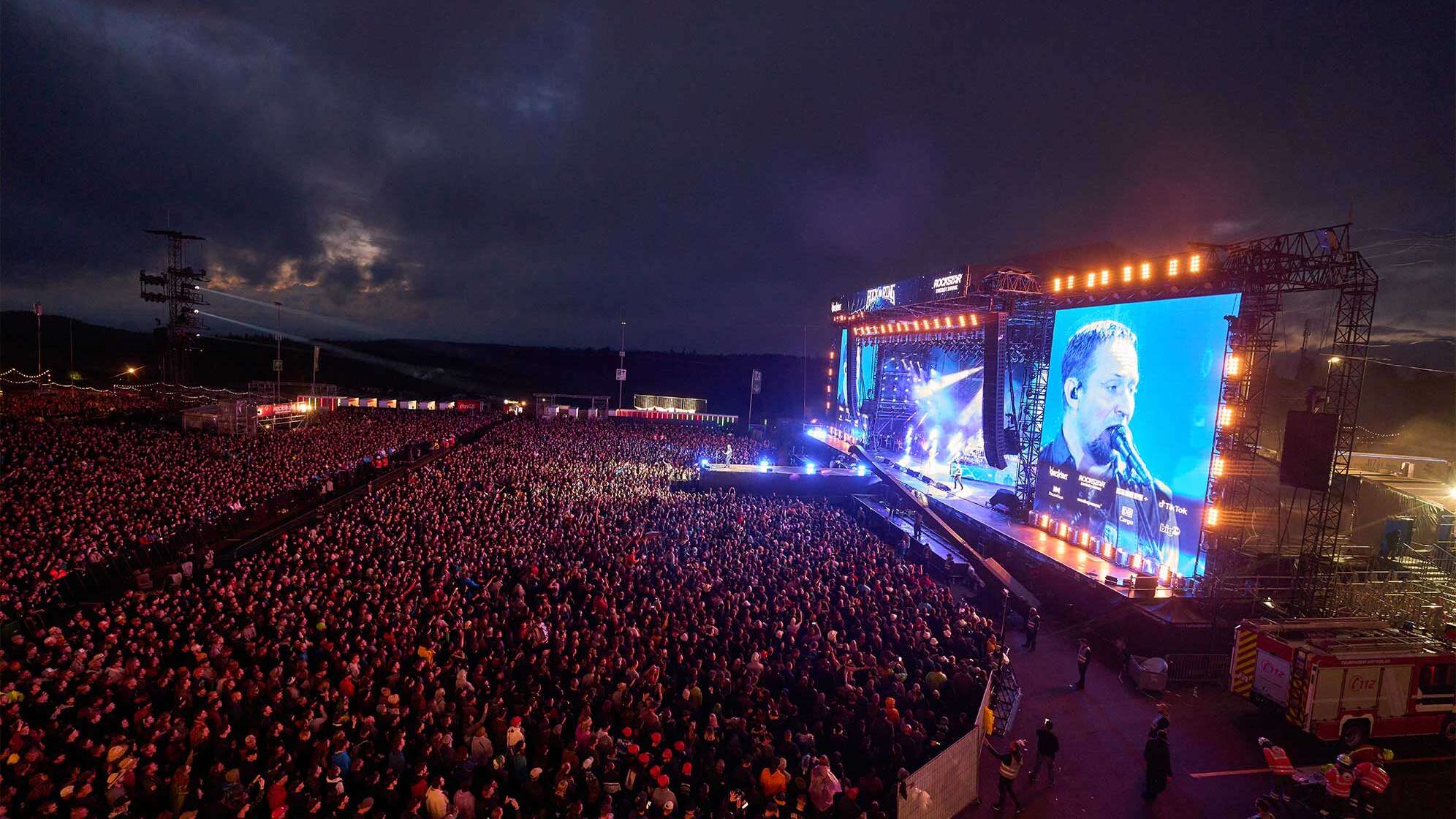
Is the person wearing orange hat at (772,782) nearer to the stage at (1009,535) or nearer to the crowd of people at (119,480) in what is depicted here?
the stage at (1009,535)

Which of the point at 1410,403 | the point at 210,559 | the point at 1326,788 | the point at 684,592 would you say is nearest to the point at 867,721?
the point at 684,592

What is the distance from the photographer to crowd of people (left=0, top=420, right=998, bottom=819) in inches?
233

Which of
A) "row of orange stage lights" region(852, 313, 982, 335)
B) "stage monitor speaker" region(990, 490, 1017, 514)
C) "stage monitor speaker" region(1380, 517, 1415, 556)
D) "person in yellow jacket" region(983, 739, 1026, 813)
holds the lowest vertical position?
"person in yellow jacket" region(983, 739, 1026, 813)

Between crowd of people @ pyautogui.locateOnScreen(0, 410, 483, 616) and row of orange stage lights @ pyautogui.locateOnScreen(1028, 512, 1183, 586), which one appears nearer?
crowd of people @ pyautogui.locateOnScreen(0, 410, 483, 616)

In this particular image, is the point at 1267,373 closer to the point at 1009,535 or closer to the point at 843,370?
the point at 1009,535

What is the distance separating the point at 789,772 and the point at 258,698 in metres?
6.24

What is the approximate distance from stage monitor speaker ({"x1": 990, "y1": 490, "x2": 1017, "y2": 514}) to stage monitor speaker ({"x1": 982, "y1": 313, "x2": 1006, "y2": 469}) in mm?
1218

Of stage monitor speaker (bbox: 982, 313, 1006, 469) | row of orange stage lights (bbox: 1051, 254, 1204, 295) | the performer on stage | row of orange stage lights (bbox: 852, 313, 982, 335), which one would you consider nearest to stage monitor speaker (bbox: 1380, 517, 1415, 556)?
the performer on stage

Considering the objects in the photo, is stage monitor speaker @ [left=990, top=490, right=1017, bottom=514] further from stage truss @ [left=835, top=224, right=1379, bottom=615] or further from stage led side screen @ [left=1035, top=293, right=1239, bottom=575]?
stage truss @ [left=835, top=224, right=1379, bottom=615]

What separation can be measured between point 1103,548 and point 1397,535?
6.70 metres

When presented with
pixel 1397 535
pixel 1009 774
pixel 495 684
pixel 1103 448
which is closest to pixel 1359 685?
pixel 1009 774

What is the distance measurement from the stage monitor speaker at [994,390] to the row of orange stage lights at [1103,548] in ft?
6.77

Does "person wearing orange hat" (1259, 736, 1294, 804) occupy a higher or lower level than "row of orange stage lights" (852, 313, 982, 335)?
lower

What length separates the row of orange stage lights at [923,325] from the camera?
934 inches
